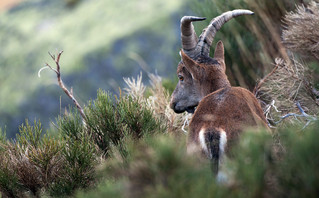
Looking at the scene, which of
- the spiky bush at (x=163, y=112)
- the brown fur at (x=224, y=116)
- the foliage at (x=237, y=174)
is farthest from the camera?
the spiky bush at (x=163, y=112)

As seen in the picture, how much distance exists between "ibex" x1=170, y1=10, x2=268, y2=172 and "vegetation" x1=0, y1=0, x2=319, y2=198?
12 centimetres

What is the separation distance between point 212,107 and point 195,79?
1.01 metres

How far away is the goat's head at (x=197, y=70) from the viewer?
13.2ft

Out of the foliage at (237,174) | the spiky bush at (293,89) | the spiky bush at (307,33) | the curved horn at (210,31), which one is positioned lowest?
the spiky bush at (293,89)

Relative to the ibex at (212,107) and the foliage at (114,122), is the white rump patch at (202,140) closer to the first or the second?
the ibex at (212,107)

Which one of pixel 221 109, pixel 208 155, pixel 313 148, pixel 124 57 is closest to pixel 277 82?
pixel 221 109


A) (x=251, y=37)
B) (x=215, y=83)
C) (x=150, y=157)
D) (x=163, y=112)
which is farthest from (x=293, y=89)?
(x=150, y=157)

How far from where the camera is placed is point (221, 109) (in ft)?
9.89

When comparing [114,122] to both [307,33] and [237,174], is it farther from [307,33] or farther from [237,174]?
[237,174]

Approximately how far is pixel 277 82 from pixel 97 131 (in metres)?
1.89

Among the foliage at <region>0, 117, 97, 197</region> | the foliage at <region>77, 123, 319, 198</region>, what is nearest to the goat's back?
the foliage at <region>77, 123, 319, 198</region>

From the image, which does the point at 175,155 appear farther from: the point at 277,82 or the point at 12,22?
the point at 12,22

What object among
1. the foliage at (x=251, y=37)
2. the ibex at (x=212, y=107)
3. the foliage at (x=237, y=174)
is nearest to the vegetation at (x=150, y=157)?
the foliage at (x=237, y=174)

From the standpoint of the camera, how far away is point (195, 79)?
4.05m
